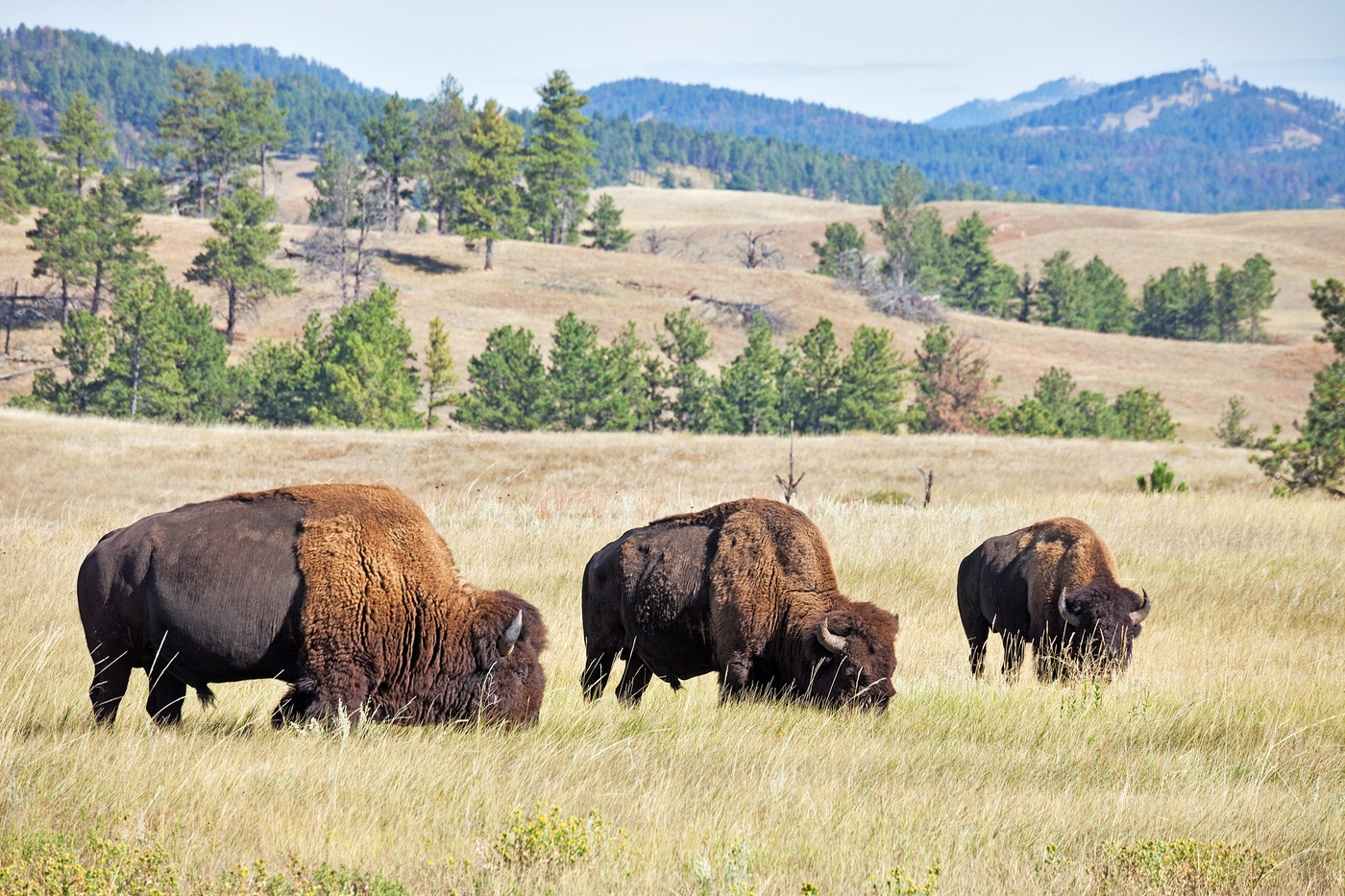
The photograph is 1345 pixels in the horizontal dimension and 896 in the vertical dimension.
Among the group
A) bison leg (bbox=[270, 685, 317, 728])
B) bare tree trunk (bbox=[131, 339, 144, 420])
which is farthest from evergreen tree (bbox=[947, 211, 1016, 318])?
bison leg (bbox=[270, 685, 317, 728])

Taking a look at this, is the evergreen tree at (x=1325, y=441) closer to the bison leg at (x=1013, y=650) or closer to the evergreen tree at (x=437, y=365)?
the bison leg at (x=1013, y=650)

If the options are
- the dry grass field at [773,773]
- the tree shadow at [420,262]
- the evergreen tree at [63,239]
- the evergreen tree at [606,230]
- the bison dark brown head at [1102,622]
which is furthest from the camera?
the evergreen tree at [606,230]

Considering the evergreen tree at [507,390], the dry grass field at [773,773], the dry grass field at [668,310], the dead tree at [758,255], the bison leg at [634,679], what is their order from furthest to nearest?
the dead tree at [758,255] → the dry grass field at [668,310] → the evergreen tree at [507,390] → the bison leg at [634,679] → the dry grass field at [773,773]

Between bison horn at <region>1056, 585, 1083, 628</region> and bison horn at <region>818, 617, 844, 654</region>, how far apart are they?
236 cm

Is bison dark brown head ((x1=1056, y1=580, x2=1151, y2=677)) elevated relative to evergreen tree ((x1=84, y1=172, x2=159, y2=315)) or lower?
lower

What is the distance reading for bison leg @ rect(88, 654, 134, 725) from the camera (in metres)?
5.70

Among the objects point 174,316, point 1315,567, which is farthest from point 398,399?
point 1315,567

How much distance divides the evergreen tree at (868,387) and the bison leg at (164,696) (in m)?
39.0

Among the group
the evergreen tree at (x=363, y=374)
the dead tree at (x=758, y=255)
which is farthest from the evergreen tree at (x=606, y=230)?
the evergreen tree at (x=363, y=374)

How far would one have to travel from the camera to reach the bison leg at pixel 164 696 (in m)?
5.81

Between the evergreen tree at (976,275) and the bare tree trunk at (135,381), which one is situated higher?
the evergreen tree at (976,275)

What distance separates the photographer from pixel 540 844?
402cm

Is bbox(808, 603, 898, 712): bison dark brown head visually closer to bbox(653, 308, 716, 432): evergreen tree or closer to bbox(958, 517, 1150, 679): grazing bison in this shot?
bbox(958, 517, 1150, 679): grazing bison

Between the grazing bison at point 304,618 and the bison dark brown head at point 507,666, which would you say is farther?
the bison dark brown head at point 507,666
